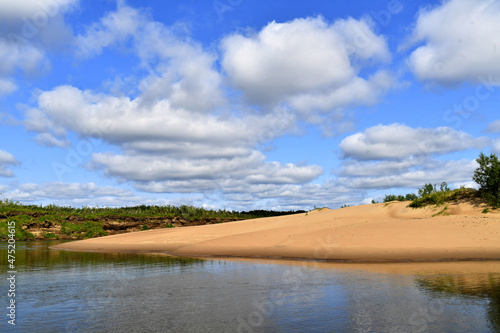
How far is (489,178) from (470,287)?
26224 mm

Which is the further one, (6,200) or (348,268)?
(6,200)

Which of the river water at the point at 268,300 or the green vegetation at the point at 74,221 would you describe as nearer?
the river water at the point at 268,300

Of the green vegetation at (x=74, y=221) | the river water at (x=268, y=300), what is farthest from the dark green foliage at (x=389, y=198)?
the green vegetation at (x=74, y=221)

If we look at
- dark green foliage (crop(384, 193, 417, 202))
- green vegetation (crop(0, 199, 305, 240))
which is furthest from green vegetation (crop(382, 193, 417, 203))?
green vegetation (crop(0, 199, 305, 240))

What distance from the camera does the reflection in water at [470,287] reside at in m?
12.2

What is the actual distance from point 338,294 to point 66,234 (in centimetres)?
7853

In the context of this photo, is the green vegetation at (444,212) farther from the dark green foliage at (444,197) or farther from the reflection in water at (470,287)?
the reflection in water at (470,287)

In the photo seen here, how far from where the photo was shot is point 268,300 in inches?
552

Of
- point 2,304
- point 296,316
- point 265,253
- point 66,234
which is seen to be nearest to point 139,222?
point 66,234

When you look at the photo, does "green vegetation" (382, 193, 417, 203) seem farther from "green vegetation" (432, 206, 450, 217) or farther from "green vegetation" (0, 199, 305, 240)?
"green vegetation" (0, 199, 305, 240)

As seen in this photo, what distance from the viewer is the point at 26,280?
20.4m

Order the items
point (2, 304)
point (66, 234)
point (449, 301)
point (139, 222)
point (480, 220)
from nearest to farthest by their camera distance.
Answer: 1. point (449, 301)
2. point (2, 304)
3. point (480, 220)
4. point (66, 234)
5. point (139, 222)

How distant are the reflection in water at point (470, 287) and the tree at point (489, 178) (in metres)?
20.7

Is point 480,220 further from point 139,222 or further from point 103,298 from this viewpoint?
point 139,222
